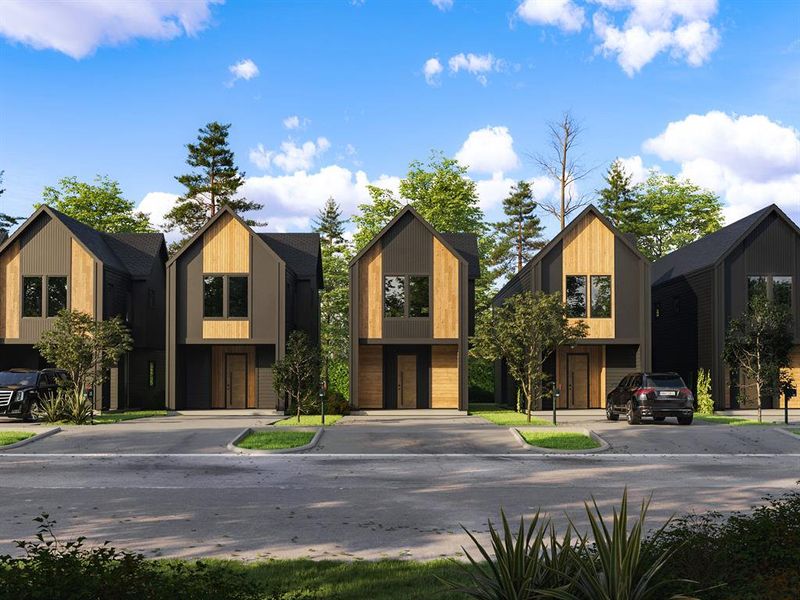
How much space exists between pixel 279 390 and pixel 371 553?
65.2 feet

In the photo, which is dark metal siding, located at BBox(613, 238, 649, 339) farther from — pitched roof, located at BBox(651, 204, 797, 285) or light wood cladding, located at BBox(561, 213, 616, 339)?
pitched roof, located at BBox(651, 204, 797, 285)

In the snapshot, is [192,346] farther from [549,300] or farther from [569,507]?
[569,507]

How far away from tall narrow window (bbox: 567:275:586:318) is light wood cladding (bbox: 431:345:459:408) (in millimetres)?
5467

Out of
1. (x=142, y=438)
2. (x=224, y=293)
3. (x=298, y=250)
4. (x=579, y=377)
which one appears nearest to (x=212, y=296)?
(x=224, y=293)

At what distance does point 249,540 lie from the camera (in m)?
9.28

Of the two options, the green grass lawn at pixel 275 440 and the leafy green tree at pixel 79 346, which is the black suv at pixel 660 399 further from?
the leafy green tree at pixel 79 346

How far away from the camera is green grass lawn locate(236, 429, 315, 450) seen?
19.4 m

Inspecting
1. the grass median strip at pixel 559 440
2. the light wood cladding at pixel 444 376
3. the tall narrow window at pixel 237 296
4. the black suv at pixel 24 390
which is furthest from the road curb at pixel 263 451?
the light wood cladding at pixel 444 376

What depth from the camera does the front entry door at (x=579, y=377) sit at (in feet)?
115

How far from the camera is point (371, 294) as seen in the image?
3309cm

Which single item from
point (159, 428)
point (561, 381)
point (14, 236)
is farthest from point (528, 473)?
point (14, 236)

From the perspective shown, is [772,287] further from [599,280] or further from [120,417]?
[120,417]

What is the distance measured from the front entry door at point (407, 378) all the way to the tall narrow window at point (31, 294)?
15.5 meters

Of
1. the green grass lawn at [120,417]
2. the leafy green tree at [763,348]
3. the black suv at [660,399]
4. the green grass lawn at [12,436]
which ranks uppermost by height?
the leafy green tree at [763,348]
